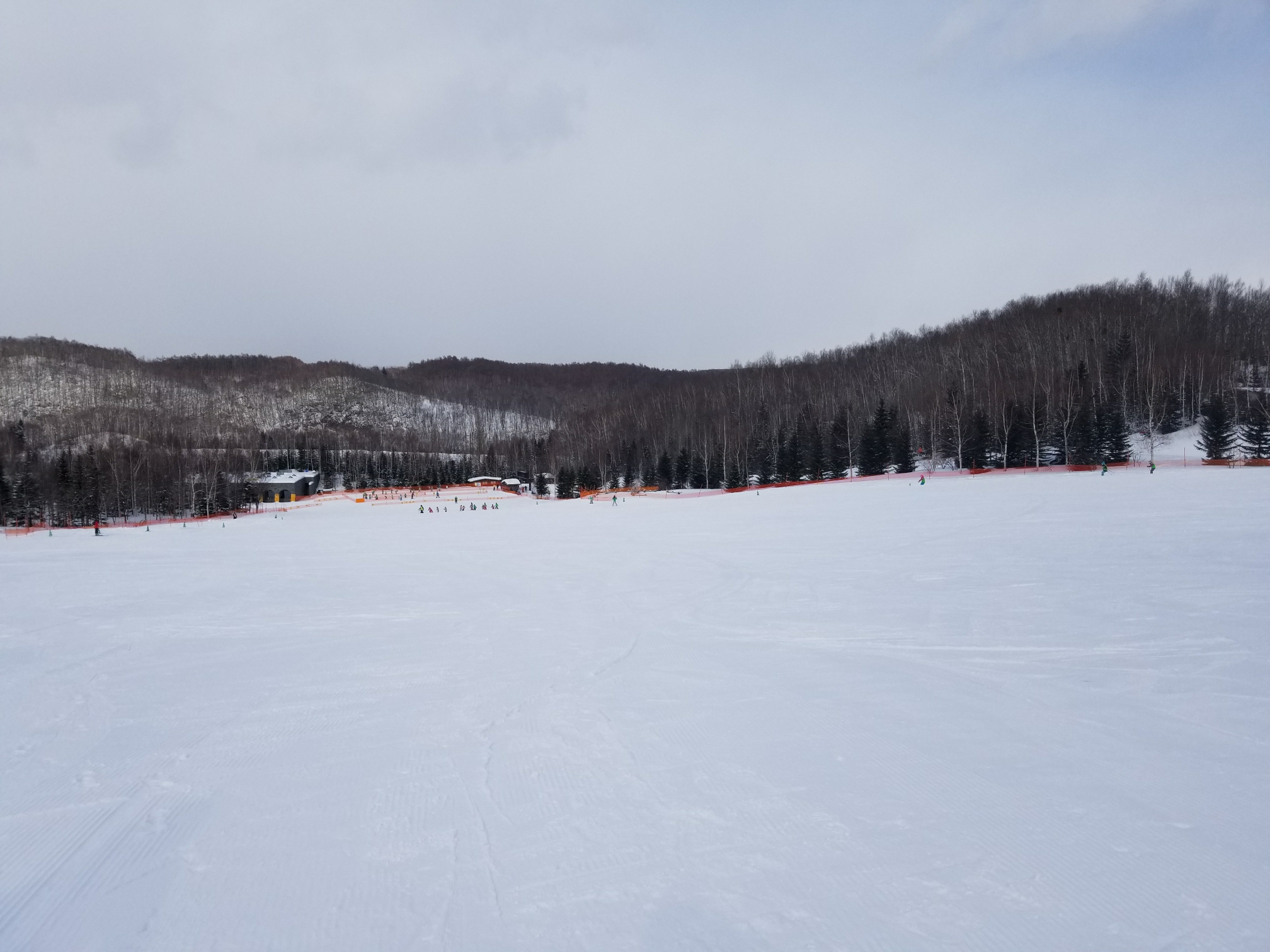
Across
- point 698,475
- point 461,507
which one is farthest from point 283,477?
point 698,475

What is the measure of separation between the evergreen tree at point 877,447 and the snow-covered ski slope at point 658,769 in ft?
142

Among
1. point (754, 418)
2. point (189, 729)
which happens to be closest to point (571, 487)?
point (754, 418)

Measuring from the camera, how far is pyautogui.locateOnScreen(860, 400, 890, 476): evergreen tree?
2021 inches

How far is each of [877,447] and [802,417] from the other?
36.6ft

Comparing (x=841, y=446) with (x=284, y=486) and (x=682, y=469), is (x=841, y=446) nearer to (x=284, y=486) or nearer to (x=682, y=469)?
(x=682, y=469)

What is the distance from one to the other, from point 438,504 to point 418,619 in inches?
1917

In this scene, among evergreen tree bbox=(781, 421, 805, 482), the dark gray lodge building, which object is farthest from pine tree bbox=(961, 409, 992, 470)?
the dark gray lodge building

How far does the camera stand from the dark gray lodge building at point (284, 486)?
78.6 m

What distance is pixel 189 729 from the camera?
4770 millimetres

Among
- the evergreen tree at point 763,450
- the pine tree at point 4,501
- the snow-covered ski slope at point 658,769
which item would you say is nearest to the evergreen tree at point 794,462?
the evergreen tree at point 763,450

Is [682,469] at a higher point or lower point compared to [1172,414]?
lower

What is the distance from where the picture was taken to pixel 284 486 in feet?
262

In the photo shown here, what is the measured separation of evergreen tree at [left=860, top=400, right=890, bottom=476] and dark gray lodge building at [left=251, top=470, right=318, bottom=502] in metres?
67.4

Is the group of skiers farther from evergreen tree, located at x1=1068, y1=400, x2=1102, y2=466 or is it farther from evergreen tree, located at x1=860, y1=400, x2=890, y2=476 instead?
evergreen tree, located at x1=1068, y1=400, x2=1102, y2=466
